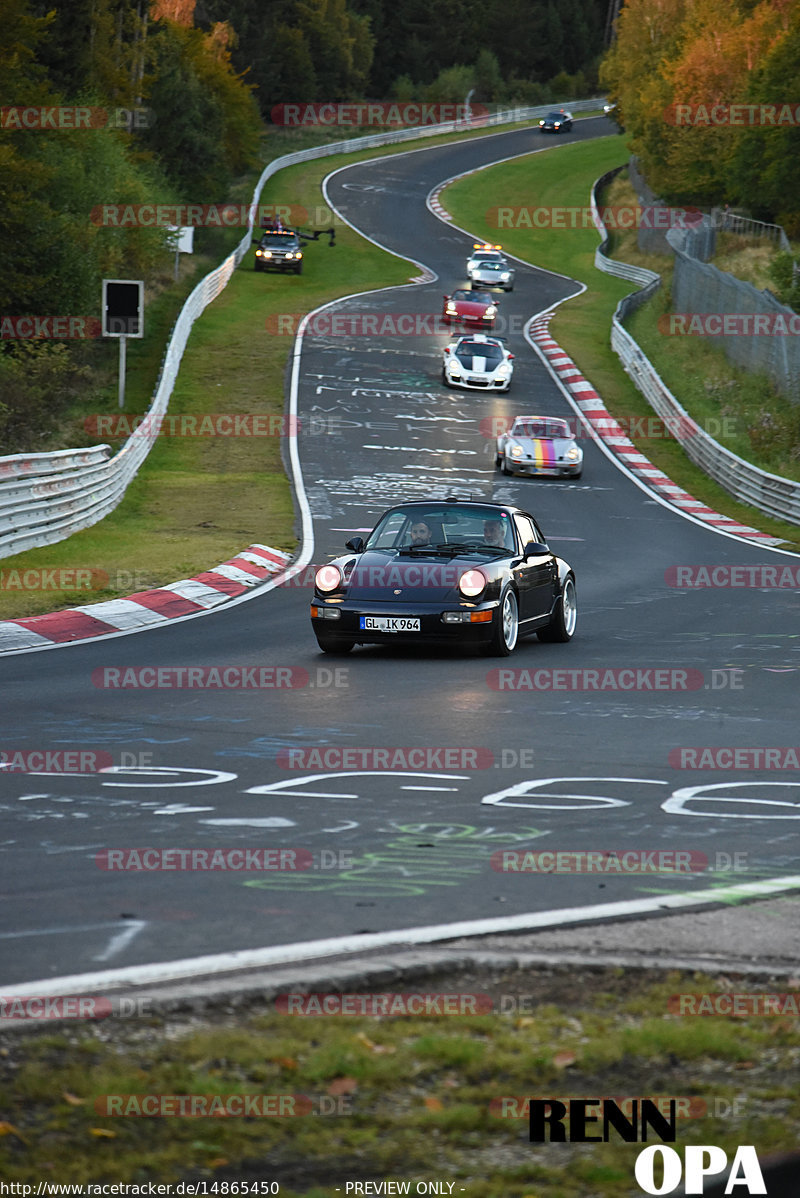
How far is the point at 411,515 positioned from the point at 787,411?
21744mm

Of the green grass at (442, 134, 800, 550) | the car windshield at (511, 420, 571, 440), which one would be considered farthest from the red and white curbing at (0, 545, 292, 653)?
the car windshield at (511, 420, 571, 440)

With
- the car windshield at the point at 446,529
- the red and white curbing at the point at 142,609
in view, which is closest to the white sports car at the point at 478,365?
the red and white curbing at the point at 142,609

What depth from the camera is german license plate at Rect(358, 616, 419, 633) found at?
13.6 metres

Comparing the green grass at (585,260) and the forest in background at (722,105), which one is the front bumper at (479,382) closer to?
the green grass at (585,260)

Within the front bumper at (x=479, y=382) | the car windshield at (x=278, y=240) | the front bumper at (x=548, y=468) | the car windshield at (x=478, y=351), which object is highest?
the car windshield at (x=278, y=240)

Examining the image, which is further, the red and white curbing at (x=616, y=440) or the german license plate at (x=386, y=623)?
the red and white curbing at (x=616, y=440)

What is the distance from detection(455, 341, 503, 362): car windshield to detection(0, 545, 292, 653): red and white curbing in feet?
74.6

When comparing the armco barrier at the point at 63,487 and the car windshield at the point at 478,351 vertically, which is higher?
the car windshield at the point at 478,351

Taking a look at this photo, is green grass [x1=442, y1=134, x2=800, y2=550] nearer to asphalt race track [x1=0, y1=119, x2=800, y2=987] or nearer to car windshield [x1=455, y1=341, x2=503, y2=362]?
car windshield [x1=455, y1=341, x2=503, y2=362]

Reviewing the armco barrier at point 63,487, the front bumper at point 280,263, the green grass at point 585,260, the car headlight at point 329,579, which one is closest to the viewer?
the car headlight at point 329,579

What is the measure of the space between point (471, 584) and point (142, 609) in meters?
4.19

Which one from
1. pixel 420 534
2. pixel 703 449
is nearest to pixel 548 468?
pixel 703 449

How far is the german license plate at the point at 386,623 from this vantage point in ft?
44.7

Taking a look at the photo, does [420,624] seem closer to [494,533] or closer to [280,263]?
[494,533]
